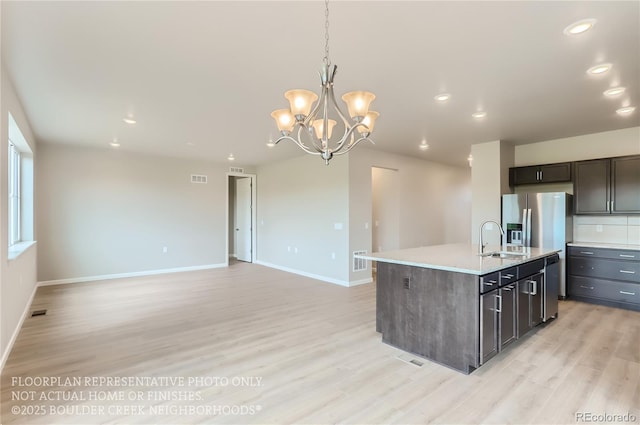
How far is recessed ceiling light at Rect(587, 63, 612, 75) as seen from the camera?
2.80 meters

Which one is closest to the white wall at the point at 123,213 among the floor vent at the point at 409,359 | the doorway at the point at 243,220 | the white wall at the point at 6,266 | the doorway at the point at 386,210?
the doorway at the point at 243,220

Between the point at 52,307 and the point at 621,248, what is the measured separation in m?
8.09

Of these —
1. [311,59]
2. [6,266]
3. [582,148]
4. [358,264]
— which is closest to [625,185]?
[582,148]

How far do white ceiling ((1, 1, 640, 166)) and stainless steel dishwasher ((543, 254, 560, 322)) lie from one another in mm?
1886

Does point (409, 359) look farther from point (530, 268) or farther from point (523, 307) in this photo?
point (530, 268)

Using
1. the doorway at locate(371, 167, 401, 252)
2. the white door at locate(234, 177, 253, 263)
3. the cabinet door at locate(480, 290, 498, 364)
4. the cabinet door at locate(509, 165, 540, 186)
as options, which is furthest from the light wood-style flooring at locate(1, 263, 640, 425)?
the white door at locate(234, 177, 253, 263)

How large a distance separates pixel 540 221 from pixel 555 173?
2.98 ft

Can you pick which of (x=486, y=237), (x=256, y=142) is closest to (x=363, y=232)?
(x=486, y=237)

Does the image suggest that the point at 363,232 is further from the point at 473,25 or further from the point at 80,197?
the point at 80,197

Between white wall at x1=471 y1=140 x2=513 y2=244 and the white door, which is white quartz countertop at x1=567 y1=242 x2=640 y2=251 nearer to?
white wall at x1=471 y1=140 x2=513 y2=244

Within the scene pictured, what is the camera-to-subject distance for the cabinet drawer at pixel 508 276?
2902mm

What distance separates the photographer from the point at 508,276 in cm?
300

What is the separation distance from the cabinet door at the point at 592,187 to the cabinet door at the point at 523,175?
56 cm

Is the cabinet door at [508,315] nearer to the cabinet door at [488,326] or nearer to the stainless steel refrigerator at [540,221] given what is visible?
the cabinet door at [488,326]
